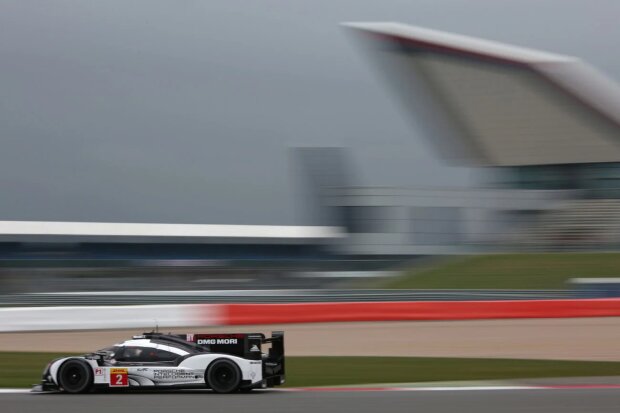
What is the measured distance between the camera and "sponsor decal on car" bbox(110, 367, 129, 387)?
8539 mm

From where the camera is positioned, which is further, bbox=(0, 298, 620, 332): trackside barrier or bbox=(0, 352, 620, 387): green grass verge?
bbox=(0, 298, 620, 332): trackside barrier

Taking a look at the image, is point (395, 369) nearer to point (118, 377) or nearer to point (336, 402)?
point (336, 402)

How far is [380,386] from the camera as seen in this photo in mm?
9852

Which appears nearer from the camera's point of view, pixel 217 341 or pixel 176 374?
pixel 176 374

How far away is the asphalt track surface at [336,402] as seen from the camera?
7.55m

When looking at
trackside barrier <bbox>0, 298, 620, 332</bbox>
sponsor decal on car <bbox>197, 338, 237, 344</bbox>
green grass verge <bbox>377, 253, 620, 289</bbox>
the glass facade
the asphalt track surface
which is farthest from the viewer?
the glass facade

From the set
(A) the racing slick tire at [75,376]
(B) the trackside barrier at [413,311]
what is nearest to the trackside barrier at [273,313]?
(B) the trackside barrier at [413,311]

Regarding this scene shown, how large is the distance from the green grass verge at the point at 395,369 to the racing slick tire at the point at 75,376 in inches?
69.9

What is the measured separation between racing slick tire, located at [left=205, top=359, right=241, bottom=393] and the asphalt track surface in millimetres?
106

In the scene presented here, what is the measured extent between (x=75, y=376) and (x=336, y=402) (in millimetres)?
2682

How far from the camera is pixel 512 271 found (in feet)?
112

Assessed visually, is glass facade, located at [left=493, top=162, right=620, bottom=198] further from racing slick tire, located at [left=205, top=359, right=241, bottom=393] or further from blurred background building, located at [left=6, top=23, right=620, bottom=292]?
racing slick tire, located at [left=205, top=359, right=241, bottom=393]

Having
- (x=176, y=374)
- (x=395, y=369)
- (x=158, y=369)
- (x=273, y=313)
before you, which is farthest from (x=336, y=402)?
(x=273, y=313)

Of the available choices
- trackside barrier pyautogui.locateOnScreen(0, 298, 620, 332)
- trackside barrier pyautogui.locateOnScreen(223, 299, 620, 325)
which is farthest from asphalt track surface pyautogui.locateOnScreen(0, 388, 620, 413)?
trackside barrier pyautogui.locateOnScreen(223, 299, 620, 325)
